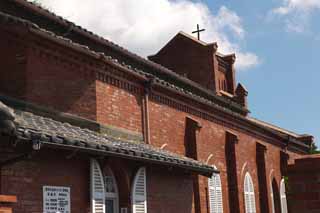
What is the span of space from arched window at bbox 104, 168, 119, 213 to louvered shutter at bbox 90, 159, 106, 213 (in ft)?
2.64

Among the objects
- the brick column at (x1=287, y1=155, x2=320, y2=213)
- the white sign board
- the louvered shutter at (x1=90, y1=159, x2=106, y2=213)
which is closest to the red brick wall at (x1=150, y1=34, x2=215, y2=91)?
the louvered shutter at (x1=90, y1=159, x2=106, y2=213)

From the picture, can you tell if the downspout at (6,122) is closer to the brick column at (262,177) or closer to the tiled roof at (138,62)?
the tiled roof at (138,62)

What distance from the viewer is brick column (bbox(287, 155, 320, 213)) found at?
16.7ft

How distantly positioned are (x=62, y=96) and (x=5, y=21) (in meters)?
2.18

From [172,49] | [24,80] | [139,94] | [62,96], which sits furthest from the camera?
[172,49]

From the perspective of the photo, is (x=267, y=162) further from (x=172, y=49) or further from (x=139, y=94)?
(x=139, y=94)

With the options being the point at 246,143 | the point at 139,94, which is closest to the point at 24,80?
the point at 139,94

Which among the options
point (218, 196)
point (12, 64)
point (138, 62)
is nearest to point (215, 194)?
point (218, 196)

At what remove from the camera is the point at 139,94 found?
606 inches

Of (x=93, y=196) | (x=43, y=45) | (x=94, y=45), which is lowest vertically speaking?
(x=93, y=196)

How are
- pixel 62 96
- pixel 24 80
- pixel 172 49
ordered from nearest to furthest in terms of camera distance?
pixel 24 80
pixel 62 96
pixel 172 49

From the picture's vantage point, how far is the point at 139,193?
12117 millimetres

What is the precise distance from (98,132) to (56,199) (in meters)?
2.89

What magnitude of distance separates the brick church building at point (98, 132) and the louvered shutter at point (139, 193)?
0.02 metres
